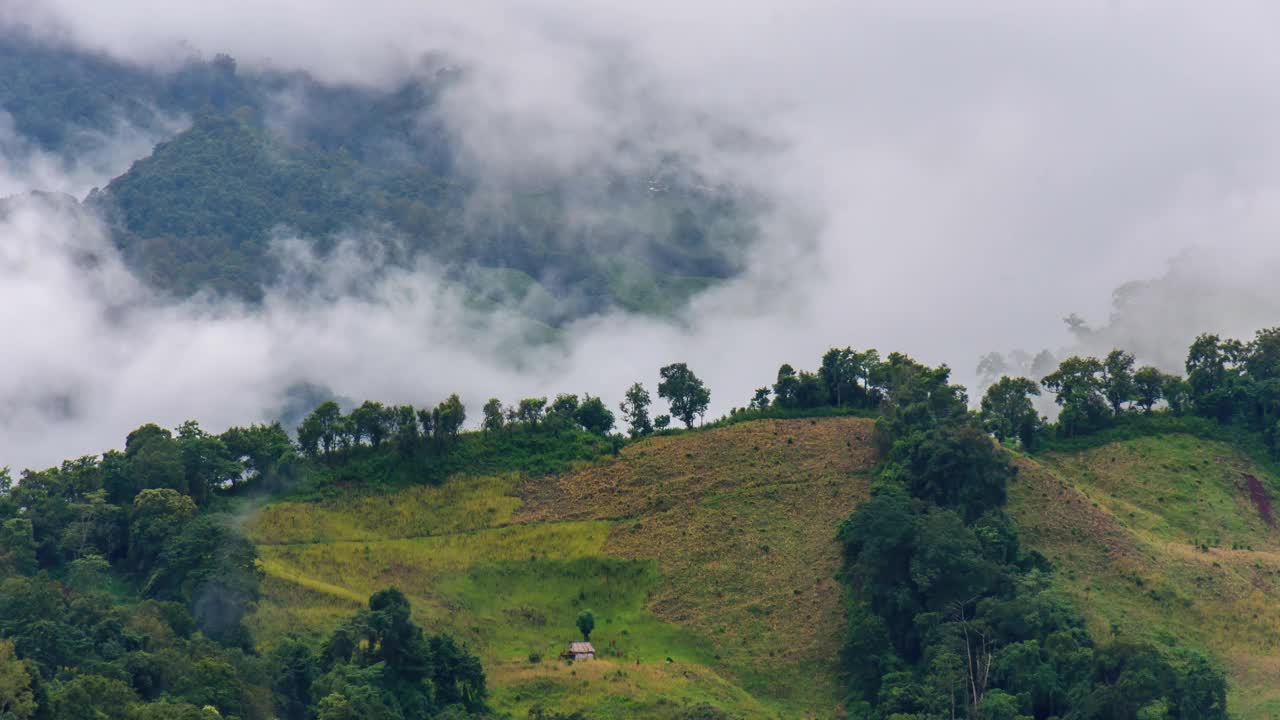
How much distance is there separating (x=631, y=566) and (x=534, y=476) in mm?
15337

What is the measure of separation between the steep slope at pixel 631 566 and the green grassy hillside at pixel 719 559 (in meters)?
0.17

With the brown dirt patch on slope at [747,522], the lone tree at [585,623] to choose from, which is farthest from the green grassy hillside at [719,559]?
the lone tree at [585,623]

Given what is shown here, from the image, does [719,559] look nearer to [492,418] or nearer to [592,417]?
[592,417]

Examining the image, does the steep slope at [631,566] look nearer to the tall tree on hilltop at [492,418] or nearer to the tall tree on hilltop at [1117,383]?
the tall tree on hilltop at [492,418]

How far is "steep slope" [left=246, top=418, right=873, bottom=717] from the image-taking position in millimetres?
106312

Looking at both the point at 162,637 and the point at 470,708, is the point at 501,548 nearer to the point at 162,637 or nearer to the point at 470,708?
the point at 470,708

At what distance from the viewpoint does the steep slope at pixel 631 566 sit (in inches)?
4186

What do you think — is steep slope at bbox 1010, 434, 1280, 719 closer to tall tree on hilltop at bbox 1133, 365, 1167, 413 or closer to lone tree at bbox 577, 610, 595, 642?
tall tree on hilltop at bbox 1133, 365, 1167, 413

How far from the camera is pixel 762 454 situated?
13138 centimetres

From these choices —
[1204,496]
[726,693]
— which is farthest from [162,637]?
[1204,496]

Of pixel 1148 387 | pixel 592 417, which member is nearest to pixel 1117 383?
pixel 1148 387

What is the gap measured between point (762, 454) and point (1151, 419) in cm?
3805

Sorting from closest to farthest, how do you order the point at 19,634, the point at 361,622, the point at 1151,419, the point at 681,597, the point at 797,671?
the point at 19,634 < the point at 361,622 < the point at 797,671 < the point at 681,597 < the point at 1151,419

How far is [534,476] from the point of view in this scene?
13088 cm
